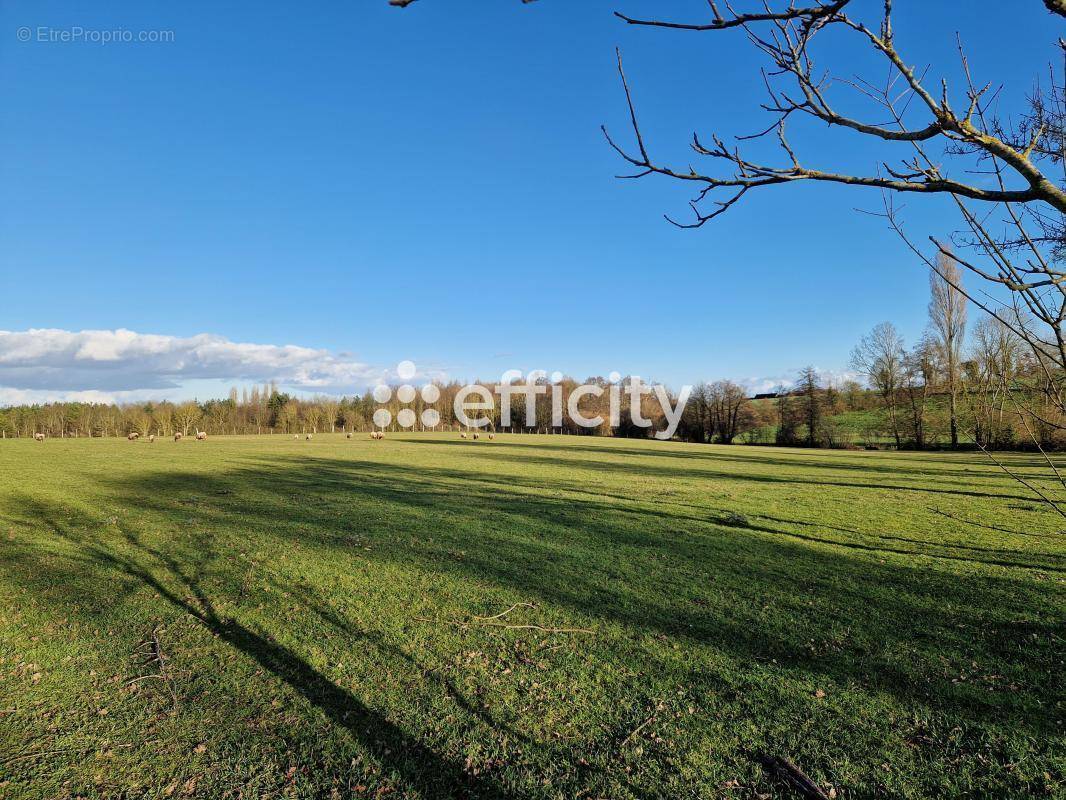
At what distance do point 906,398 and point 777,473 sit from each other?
37721 millimetres

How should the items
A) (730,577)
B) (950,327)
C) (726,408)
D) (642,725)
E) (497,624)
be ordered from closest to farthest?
(642,725), (497,624), (730,577), (950,327), (726,408)

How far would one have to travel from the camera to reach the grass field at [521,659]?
118 inches

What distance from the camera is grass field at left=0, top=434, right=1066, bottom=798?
3000 mm

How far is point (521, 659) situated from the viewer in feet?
14.2

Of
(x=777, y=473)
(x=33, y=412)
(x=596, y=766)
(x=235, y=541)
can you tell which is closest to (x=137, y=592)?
(x=235, y=541)

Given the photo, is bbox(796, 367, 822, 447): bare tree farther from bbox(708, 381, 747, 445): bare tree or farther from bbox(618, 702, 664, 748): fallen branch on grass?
bbox(618, 702, 664, 748): fallen branch on grass

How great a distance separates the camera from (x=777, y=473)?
2105 cm

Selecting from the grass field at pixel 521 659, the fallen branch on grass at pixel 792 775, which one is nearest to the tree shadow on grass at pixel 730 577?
the grass field at pixel 521 659

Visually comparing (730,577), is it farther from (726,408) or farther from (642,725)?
(726,408)

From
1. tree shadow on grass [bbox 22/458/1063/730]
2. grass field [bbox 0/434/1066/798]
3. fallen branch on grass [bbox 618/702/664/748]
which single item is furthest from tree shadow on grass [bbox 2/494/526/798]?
fallen branch on grass [bbox 618/702/664/748]

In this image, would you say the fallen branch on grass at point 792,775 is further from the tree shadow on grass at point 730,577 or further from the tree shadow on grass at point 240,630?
the tree shadow on grass at point 240,630

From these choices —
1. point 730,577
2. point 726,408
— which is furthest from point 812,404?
point 730,577

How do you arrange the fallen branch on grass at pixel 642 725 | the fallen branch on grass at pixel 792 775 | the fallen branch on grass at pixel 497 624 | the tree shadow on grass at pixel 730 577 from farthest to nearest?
the fallen branch on grass at pixel 497 624 < the tree shadow on grass at pixel 730 577 < the fallen branch on grass at pixel 642 725 < the fallen branch on grass at pixel 792 775

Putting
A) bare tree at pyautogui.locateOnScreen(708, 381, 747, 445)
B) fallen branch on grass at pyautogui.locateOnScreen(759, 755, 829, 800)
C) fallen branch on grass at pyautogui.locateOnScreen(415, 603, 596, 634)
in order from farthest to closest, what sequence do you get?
bare tree at pyautogui.locateOnScreen(708, 381, 747, 445), fallen branch on grass at pyautogui.locateOnScreen(415, 603, 596, 634), fallen branch on grass at pyautogui.locateOnScreen(759, 755, 829, 800)
